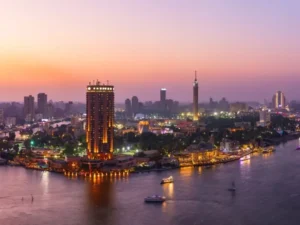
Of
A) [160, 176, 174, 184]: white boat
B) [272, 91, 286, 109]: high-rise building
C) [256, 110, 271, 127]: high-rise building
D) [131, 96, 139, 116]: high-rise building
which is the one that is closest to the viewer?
[160, 176, 174, 184]: white boat

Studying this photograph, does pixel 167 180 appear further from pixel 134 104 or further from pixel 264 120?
pixel 134 104

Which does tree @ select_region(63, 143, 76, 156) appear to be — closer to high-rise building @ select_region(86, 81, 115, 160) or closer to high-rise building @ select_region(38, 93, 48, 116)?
high-rise building @ select_region(86, 81, 115, 160)

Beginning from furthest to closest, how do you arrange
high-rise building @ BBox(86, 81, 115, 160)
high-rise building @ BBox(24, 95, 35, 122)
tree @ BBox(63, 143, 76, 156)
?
high-rise building @ BBox(24, 95, 35, 122)
tree @ BBox(63, 143, 76, 156)
high-rise building @ BBox(86, 81, 115, 160)

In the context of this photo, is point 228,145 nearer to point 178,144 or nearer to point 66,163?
point 178,144

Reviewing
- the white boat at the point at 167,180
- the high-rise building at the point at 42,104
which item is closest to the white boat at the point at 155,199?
the white boat at the point at 167,180

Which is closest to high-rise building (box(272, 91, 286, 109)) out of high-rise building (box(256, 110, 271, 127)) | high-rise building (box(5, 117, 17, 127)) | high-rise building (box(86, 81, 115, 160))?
high-rise building (box(256, 110, 271, 127))

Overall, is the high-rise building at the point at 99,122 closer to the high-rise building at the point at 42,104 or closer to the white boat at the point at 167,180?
the white boat at the point at 167,180
